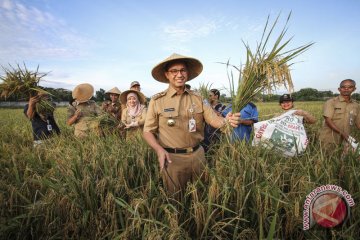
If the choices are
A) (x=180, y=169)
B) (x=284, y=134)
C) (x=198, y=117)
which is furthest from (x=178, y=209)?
(x=284, y=134)

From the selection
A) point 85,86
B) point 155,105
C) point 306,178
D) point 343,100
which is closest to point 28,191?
point 155,105

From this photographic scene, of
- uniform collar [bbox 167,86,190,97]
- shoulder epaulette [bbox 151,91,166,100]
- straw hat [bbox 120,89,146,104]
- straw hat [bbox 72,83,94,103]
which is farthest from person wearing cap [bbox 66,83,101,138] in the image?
uniform collar [bbox 167,86,190,97]

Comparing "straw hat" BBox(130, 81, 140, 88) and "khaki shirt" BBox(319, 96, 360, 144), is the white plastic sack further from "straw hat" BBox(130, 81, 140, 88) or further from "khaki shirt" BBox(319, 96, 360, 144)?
"straw hat" BBox(130, 81, 140, 88)

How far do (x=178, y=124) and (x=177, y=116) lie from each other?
91 mm

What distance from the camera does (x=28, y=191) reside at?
229 cm

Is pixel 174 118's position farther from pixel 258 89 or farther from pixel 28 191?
pixel 28 191

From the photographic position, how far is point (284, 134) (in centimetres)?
324

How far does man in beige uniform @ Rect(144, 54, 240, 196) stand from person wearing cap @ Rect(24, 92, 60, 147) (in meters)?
2.71

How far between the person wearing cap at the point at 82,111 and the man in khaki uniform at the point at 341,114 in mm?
4429

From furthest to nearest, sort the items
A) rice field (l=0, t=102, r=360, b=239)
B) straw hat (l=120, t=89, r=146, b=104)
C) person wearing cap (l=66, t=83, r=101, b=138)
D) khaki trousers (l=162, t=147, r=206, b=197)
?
person wearing cap (l=66, t=83, r=101, b=138) < straw hat (l=120, t=89, r=146, b=104) < khaki trousers (l=162, t=147, r=206, b=197) < rice field (l=0, t=102, r=360, b=239)

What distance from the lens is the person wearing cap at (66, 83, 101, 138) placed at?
15.3 ft

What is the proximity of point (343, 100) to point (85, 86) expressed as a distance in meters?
5.09

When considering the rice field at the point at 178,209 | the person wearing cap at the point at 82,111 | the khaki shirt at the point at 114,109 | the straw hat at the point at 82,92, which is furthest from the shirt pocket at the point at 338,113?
the straw hat at the point at 82,92

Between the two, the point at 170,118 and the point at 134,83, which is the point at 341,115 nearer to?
the point at 170,118
